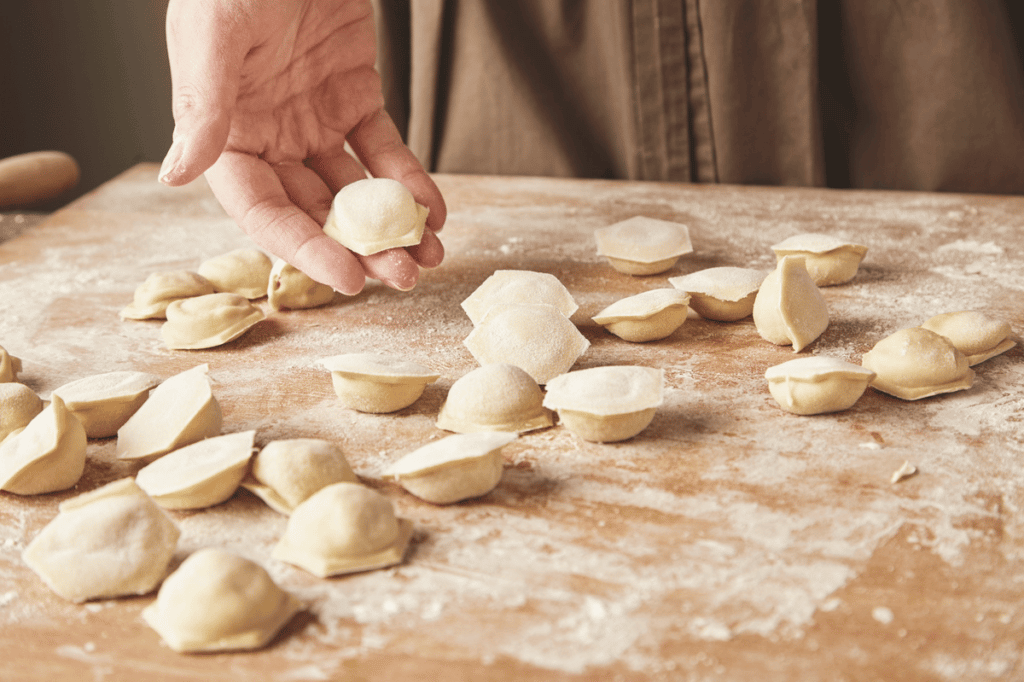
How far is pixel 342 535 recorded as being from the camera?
0.82 m

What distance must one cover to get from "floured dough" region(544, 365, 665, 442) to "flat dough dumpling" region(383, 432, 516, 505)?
10cm

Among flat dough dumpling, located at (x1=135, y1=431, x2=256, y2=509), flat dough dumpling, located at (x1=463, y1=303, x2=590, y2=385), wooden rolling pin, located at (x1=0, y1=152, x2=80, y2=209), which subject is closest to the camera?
flat dough dumpling, located at (x1=135, y1=431, x2=256, y2=509)

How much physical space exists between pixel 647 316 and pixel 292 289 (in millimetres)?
564

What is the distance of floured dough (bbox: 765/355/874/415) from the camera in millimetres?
1042

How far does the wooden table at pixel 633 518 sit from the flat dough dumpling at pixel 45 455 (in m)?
0.02

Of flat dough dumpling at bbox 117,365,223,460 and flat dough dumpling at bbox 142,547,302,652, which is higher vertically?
flat dough dumpling at bbox 117,365,223,460

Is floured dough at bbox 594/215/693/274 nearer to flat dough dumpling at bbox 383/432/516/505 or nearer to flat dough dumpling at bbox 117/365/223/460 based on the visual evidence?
flat dough dumpling at bbox 383/432/516/505

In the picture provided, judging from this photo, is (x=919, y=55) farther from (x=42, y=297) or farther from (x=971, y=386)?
(x=42, y=297)

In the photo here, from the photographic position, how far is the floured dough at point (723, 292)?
1306 millimetres

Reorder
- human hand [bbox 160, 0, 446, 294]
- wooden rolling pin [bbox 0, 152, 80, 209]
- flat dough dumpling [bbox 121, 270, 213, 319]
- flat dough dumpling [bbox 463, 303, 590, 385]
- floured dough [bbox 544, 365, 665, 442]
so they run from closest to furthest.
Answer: floured dough [bbox 544, 365, 665, 442], flat dough dumpling [bbox 463, 303, 590, 385], human hand [bbox 160, 0, 446, 294], flat dough dumpling [bbox 121, 270, 213, 319], wooden rolling pin [bbox 0, 152, 80, 209]

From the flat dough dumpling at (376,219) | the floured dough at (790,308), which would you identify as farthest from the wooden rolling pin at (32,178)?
the floured dough at (790,308)

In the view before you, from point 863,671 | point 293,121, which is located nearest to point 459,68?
point 293,121

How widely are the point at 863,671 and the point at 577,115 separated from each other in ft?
5.24

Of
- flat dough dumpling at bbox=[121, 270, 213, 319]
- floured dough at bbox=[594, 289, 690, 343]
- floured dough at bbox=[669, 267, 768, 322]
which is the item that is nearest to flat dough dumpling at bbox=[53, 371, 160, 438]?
flat dough dumpling at bbox=[121, 270, 213, 319]
